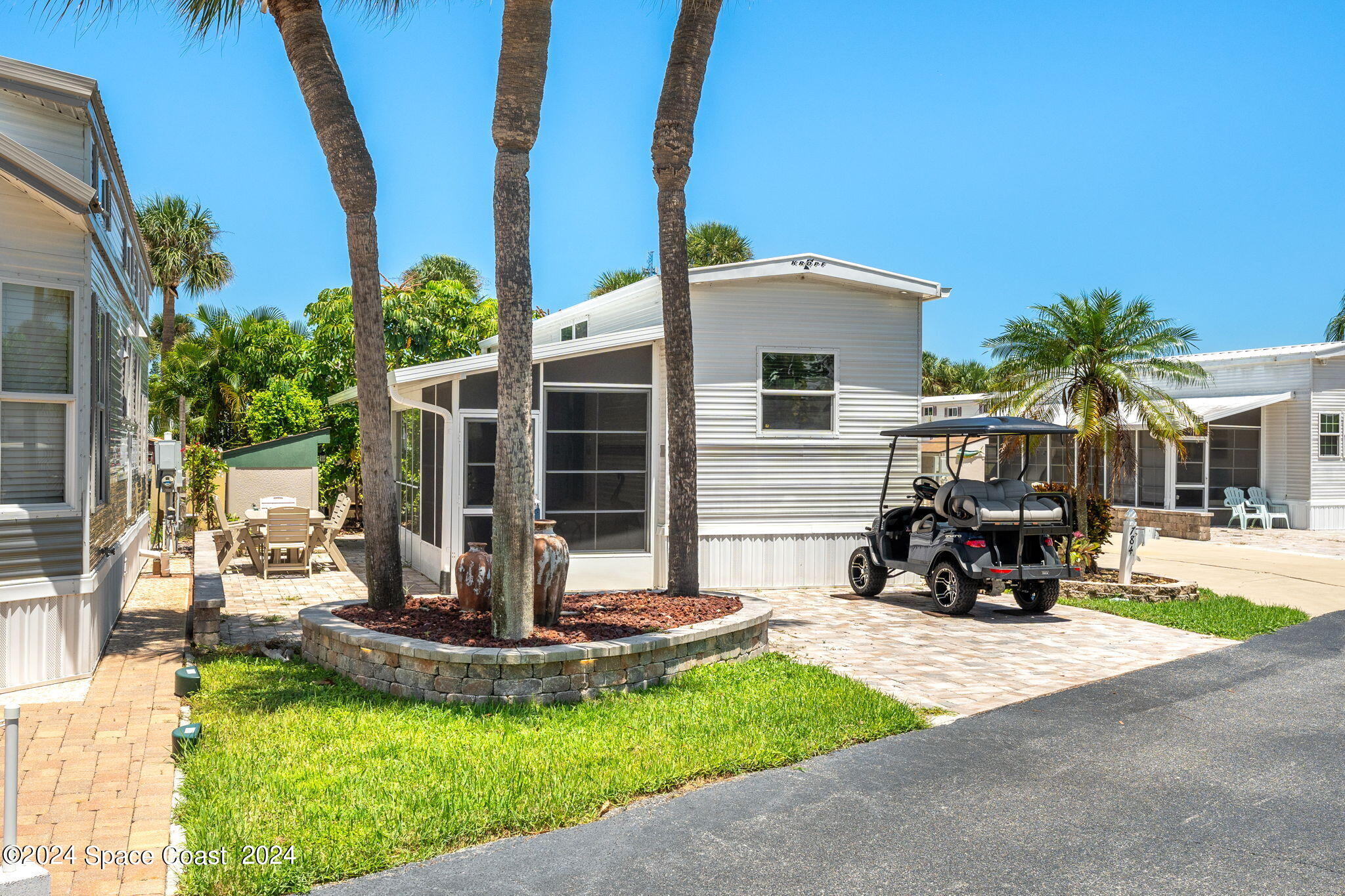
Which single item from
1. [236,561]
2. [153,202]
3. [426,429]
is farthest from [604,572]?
[153,202]

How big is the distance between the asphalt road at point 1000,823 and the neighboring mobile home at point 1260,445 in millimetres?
16303

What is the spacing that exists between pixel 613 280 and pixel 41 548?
1092 inches

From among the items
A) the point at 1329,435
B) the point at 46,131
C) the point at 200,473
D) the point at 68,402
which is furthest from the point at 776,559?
the point at 1329,435

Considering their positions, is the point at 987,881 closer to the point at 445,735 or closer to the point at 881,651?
the point at 445,735

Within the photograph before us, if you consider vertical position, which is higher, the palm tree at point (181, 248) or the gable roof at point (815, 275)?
the palm tree at point (181, 248)

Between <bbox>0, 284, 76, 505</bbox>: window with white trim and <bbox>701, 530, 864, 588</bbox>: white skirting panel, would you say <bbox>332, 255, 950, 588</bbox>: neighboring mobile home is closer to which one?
<bbox>701, 530, 864, 588</bbox>: white skirting panel

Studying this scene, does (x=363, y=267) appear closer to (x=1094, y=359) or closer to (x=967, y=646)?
(x=967, y=646)

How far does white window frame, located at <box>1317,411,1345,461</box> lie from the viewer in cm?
2238

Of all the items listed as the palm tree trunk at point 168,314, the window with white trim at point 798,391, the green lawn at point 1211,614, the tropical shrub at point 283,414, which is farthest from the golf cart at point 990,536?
the palm tree trunk at point 168,314

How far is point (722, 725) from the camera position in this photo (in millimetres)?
6141

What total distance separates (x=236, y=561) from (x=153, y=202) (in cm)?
2087

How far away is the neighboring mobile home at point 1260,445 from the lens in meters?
22.4

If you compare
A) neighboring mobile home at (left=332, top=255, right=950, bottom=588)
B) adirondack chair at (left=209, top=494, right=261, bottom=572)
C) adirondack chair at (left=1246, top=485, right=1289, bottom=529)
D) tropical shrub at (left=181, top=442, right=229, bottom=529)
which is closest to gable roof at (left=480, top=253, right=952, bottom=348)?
neighboring mobile home at (left=332, top=255, right=950, bottom=588)

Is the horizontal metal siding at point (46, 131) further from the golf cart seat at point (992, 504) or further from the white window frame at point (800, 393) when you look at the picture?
the golf cart seat at point (992, 504)
